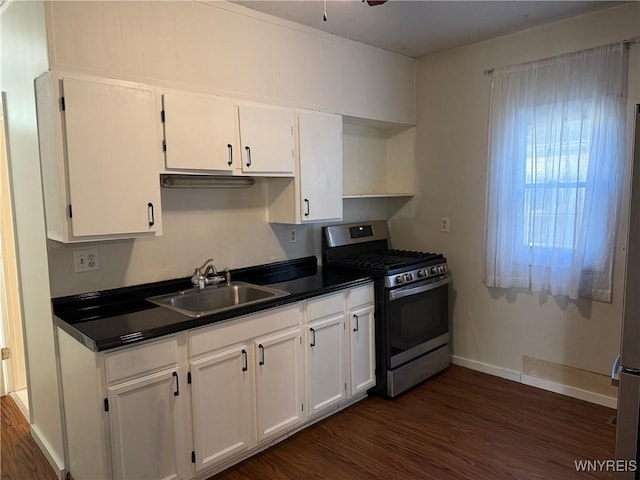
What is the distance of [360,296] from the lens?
3088mm

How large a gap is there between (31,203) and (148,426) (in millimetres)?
1321

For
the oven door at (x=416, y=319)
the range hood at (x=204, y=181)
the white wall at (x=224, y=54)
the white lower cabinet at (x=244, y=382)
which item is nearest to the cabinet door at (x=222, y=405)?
the white lower cabinet at (x=244, y=382)

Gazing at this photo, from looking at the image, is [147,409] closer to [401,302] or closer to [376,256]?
[401,302]

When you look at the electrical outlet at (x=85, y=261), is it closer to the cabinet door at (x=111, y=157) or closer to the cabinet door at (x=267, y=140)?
the cabinet door at (x=111, y=157)

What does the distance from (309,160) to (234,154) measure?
591 mm

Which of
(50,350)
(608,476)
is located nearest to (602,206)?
(608,476)

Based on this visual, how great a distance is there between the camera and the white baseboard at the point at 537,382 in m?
3.08

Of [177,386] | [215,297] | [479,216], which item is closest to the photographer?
[177,386]

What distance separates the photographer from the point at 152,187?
225 cm

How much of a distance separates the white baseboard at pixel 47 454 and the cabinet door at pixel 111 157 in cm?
133

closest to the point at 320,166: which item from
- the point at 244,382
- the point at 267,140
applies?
the point at 267,140

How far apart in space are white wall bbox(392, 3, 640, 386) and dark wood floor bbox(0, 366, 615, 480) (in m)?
0.40

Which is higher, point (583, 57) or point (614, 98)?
point (583, 57)

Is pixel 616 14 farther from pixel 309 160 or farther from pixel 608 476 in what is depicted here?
pixel 608 476
